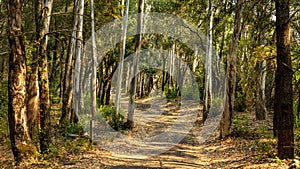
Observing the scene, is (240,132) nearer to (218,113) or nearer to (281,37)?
(281,37)

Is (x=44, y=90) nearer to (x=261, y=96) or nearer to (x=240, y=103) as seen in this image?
(x=261, y=96)

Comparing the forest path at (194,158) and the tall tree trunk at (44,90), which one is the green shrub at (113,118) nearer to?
the forest path at (194,158)

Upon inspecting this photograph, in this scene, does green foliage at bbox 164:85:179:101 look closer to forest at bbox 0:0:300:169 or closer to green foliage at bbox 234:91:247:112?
forest at bbox 0:0:300:169

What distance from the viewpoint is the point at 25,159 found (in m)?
8.27

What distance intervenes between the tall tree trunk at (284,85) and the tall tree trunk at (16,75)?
650cm

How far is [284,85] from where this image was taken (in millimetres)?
7961

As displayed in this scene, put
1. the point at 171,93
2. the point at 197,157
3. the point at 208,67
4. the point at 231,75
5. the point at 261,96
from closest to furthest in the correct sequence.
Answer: the point at 197,157 < the point at 231,75 < the point at 261,96 < the point at 208,67 < the point at 171,93

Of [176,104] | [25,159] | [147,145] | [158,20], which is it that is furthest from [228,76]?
[158,20]

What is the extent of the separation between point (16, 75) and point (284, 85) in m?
6.70

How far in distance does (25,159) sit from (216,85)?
26.2m

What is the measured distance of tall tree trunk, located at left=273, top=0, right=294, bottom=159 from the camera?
797 cm

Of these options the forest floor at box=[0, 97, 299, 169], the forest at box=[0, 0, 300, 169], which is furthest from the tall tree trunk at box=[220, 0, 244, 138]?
the forest floor at box=[0, 97, 299, 169]

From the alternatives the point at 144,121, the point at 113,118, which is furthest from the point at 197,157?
the point at 144,121

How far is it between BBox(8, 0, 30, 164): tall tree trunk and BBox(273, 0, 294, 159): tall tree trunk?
21.3ft
